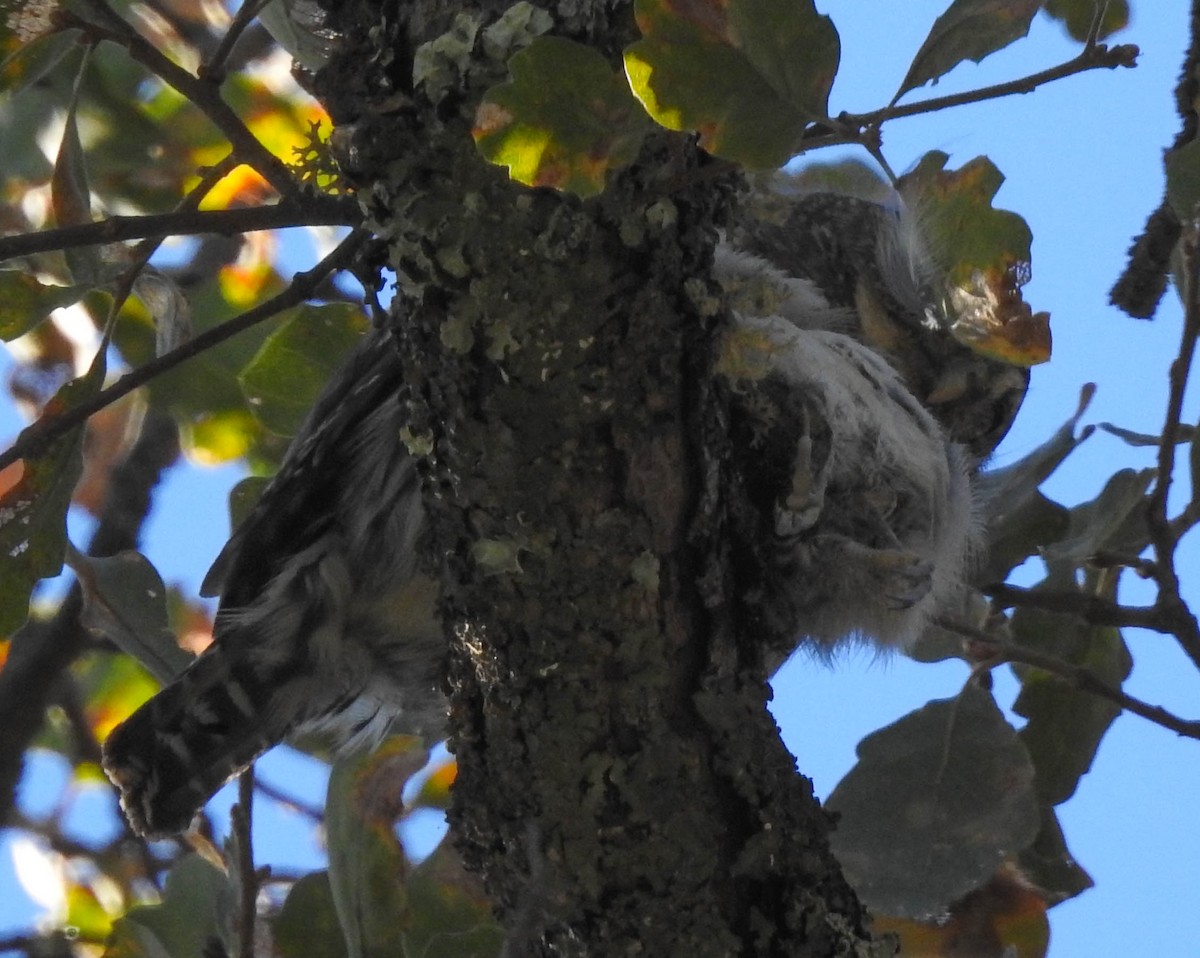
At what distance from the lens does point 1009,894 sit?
2293 mm

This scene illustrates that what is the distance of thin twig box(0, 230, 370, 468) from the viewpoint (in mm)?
1714

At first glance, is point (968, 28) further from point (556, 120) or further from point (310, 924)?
point (310, 924)

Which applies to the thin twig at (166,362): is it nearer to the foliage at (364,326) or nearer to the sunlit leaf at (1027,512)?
the foliage at (364,326)

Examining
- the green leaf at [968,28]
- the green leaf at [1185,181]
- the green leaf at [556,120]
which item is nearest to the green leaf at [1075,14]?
the green leaf at [1185,181]

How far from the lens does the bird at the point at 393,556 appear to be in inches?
78.7

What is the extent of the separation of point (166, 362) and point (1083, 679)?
1.20 meters

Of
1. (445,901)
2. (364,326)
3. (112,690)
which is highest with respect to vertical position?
(112,690)

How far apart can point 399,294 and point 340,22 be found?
269 mm

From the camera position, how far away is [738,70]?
1.26 metres

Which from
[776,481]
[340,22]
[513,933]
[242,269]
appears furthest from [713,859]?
[242,269]

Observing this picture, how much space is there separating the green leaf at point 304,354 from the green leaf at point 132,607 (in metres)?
0.32

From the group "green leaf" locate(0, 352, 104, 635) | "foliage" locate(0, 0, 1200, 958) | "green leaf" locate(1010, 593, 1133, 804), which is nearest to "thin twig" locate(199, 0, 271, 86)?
"foliage" locate(0, 0, 1200, 958)

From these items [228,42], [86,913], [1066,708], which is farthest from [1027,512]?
[86,913]

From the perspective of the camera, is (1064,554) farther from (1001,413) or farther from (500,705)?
(500,705)
